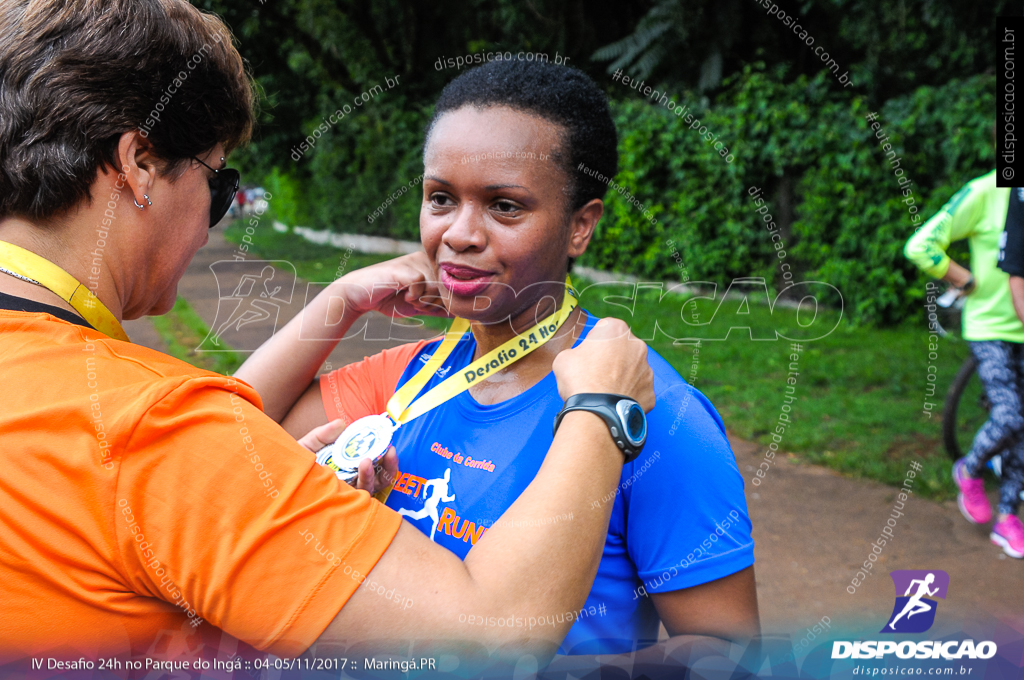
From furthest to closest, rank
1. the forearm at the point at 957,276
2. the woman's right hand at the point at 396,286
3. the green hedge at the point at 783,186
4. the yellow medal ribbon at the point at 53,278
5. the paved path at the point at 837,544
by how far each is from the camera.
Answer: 1. the green hedge at the point at 783,186
2. the forearm at the point at 957,276
3. the paved path at the point at 837,544
4. the woman's right hand at the point at 396,286
5. the yellow medal ribbon at the point at 53,278

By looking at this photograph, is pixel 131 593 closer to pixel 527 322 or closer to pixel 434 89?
pixel 527 322

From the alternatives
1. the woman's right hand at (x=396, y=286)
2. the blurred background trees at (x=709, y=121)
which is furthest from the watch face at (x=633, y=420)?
the blurred background trees at (x=709, y=121)

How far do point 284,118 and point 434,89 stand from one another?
9.35ft

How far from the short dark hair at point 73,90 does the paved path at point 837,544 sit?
58.2 inches

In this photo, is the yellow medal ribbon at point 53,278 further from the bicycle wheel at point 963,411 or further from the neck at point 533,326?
the bicycle wheel at point 963,411

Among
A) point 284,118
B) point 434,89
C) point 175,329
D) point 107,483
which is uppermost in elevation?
point 107,483

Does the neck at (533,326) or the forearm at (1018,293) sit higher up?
the neck at (533,326)

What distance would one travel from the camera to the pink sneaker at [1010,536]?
393cm

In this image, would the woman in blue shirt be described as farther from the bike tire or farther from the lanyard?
the bike tire

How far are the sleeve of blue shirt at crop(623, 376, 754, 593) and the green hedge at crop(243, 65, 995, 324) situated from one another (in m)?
3.89

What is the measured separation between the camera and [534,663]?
1.23 m

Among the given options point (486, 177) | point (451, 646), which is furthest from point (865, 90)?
point (451, 646)

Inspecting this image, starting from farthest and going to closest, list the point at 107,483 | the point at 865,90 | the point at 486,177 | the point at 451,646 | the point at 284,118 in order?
1. the point at 865,90
2. the point at 284,118
3. the point at 486,177
4. the point at 451,646
5. the point at 107,483

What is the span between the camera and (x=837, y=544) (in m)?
4.21
